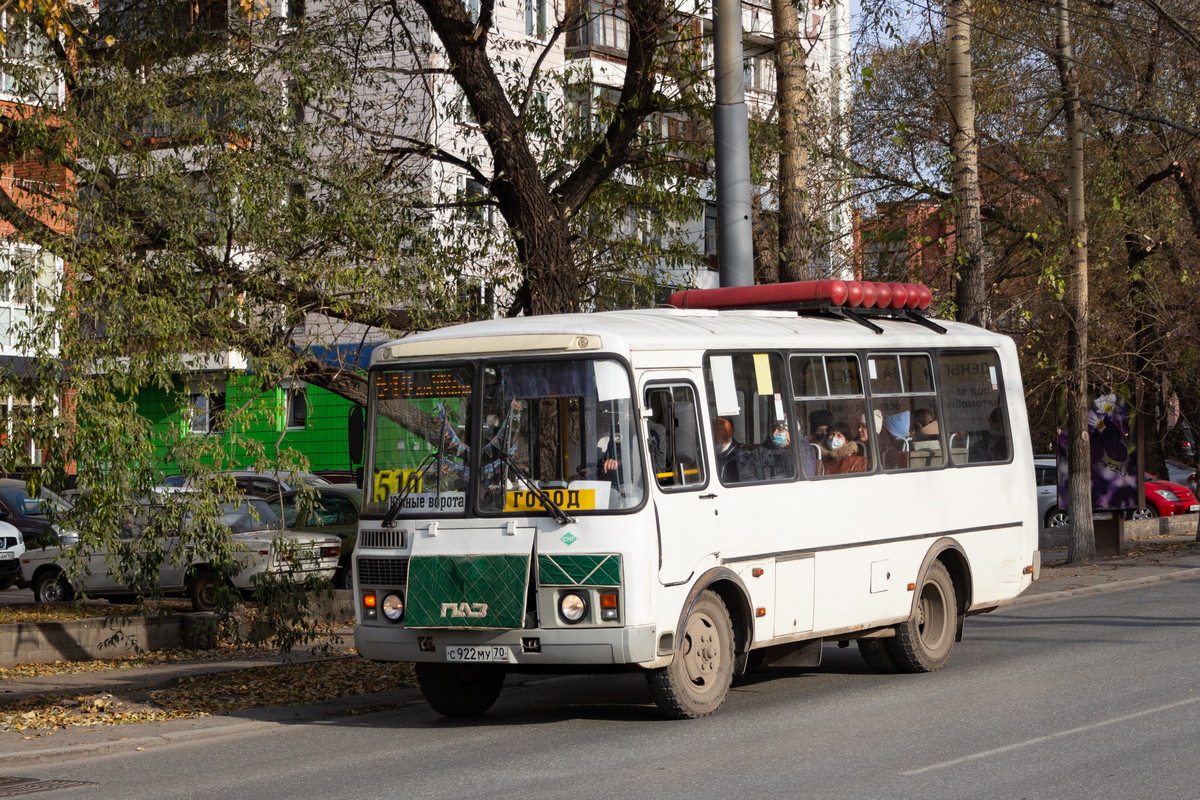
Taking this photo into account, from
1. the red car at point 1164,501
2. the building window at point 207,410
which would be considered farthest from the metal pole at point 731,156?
the red car at point 1164,501

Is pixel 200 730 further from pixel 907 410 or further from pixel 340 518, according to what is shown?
pixel 340 518

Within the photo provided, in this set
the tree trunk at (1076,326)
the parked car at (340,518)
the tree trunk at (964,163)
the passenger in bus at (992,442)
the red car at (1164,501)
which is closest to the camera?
the passenger in bus at (992,442)

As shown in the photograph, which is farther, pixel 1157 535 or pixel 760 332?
pixel 1157 535

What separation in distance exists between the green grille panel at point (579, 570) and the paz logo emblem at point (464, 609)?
460 mm

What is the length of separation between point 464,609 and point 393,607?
0.66m

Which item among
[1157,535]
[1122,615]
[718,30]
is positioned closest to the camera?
[718,30]

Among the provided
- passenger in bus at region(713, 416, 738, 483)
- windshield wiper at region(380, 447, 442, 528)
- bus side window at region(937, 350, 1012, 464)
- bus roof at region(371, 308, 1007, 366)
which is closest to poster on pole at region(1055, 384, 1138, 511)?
bus side window at region(937, 350, 1012, 464)

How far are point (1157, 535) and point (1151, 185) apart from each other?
7595mm

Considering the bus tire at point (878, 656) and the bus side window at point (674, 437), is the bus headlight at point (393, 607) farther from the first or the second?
the bus tire at point (878, 656)

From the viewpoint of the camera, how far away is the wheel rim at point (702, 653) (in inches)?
433

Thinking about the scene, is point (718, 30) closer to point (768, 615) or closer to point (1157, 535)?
point (768, 615)

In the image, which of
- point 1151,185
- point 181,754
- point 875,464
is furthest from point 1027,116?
point 181,754

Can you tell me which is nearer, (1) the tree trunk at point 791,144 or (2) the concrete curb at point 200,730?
(2) the concrete curb at point 200,730

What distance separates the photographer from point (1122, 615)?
17.9 metres
